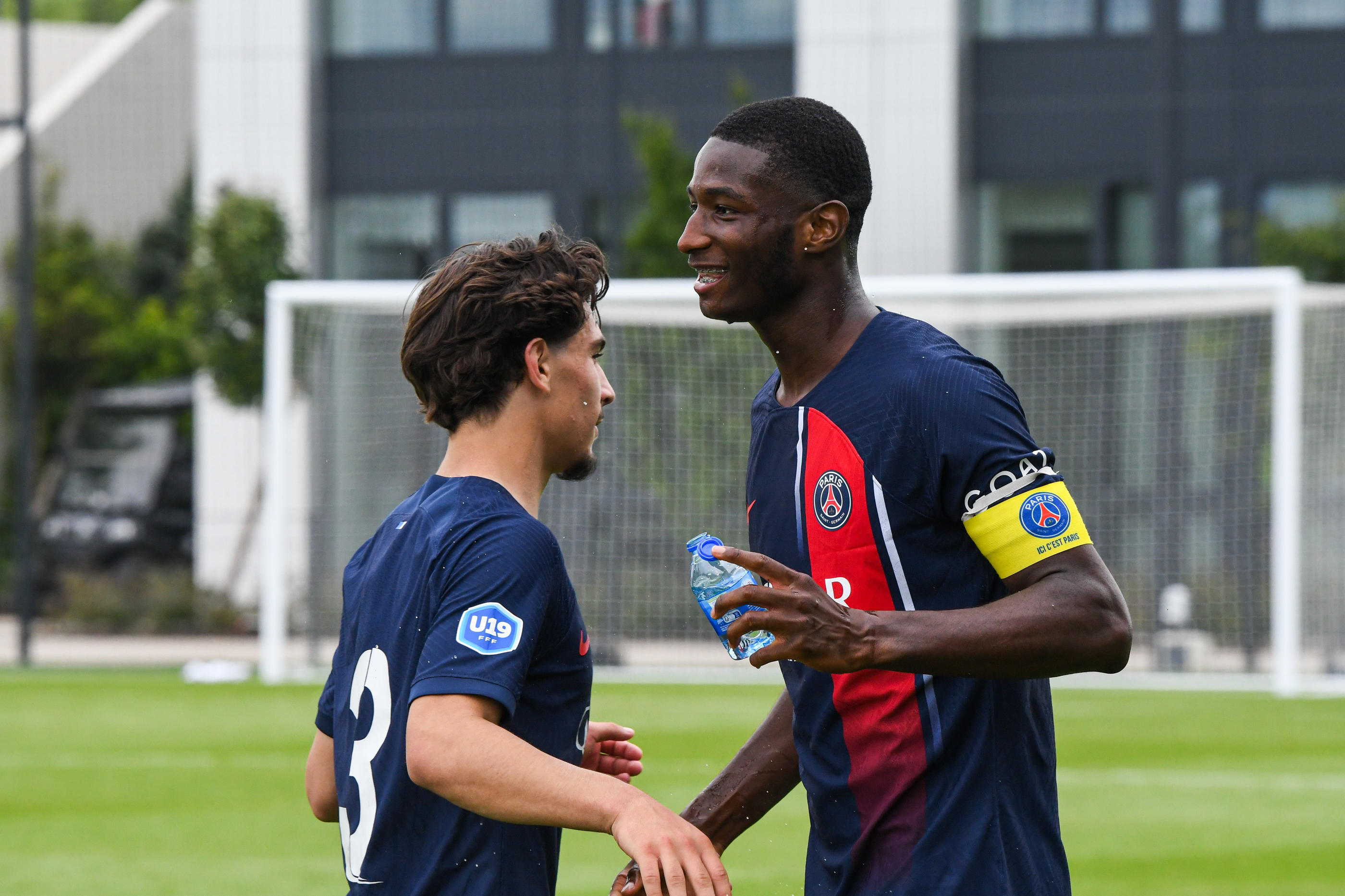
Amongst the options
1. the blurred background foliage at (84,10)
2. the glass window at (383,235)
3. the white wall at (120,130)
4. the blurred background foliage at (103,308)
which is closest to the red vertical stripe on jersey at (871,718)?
the blurred background foliage at (103,308)

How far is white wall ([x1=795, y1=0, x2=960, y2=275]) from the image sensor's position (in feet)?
62.5

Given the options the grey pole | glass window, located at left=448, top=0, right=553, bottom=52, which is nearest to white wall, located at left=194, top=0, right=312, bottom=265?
glass window, located at left=448, top=0, right=553, bottom=52

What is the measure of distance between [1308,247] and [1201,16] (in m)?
2.90

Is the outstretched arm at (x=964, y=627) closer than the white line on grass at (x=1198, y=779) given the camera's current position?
Yes

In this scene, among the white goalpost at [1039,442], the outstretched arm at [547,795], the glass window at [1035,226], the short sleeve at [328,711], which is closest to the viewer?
the outstretched arm at [547,795]

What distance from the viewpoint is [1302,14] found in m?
18.7

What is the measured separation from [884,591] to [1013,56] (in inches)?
700

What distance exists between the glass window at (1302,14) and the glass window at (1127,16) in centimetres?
125

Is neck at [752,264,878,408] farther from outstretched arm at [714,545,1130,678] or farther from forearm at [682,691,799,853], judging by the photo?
forearm at [682,691,799,853]

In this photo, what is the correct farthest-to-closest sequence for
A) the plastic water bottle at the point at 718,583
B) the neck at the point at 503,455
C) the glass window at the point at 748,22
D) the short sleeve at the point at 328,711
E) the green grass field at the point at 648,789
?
the glass window at the point at 748,22
the green grass field at the point at 648,789
the short sleeve at the point at 328,711
the neck at the point at 503,455
the plastic water bottle at the point at 718,583

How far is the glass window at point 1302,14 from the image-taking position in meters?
18.7

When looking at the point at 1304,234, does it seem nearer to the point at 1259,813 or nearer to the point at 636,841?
the point at 1259,813

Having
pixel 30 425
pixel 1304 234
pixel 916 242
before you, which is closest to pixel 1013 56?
pixel 916 242

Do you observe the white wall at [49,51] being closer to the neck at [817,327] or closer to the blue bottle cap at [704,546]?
the neck at [817,327]
